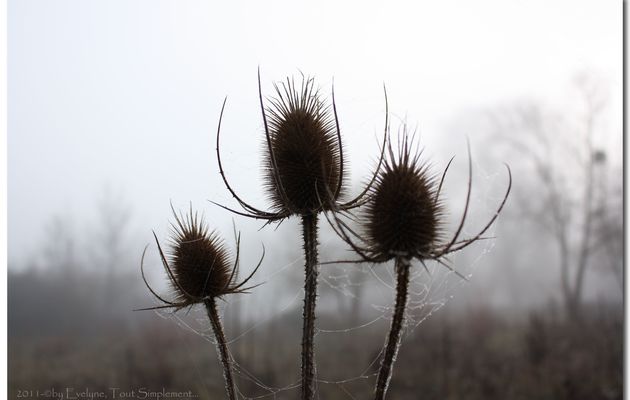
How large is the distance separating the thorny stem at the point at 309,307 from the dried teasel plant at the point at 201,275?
171 millimetres

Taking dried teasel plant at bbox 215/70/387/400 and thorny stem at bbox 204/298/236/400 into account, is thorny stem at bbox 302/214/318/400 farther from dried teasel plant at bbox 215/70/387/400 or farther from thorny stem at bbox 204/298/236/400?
thorny stem at bbox 204/298/236/400

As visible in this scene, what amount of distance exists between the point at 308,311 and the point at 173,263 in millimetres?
471

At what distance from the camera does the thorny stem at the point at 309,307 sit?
1274mm

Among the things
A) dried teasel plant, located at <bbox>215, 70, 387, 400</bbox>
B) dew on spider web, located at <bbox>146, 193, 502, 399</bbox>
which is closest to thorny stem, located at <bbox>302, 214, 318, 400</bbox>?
dried teasel plant, located at <bbox>215, 70, 387, 400</bbox>

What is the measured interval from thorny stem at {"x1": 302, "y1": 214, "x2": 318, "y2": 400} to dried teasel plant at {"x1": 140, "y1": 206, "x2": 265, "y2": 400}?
0.56ft

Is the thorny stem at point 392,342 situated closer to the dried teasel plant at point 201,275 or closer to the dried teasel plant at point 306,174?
the dried teasel plant at point 306,174

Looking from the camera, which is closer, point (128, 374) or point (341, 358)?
point (128, 374)

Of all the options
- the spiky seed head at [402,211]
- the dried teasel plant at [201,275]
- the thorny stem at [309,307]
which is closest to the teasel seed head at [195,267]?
the dried teasel plant at [201,275]

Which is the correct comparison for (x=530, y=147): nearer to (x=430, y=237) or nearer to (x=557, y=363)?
(x=557, y=363)

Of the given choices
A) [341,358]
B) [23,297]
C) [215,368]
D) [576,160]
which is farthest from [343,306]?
[23,297]

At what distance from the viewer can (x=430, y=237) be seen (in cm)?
133

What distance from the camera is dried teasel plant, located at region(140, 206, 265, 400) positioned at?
144 cm

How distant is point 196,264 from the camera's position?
1.50m

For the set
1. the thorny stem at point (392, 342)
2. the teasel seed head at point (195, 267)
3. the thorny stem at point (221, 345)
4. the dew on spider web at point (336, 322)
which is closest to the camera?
the thorny stem at point (392, 342)
